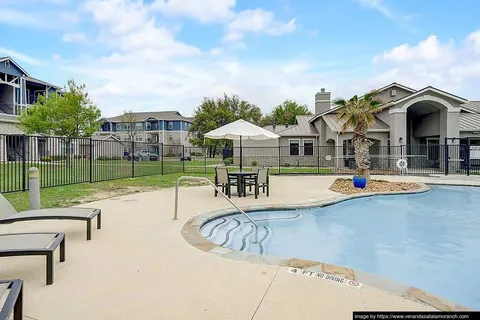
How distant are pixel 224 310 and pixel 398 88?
80.5 feet

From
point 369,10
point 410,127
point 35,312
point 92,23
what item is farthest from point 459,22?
point 35,312

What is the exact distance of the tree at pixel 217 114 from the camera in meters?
38.1

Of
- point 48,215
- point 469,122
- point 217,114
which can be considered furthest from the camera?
point 217,114

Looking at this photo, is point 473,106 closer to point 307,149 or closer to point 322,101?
point 322,101

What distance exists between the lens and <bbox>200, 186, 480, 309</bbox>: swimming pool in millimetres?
4467

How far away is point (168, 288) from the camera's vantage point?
115 inches

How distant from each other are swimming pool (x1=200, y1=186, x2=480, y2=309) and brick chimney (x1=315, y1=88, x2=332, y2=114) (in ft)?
59.7

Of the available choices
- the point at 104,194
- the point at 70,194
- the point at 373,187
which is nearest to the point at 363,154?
the point at 373,187

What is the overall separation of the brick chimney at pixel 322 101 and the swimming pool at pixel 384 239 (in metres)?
18.2

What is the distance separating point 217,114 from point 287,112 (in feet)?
54.9

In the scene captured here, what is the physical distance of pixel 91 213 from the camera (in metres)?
4.64

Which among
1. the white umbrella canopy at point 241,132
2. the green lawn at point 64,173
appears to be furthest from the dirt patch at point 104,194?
the white umbrella canopy at point 241,132

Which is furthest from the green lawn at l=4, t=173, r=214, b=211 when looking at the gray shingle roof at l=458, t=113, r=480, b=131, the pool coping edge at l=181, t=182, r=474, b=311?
the gray shingle roof at l=458, t=113, r=480, b=131

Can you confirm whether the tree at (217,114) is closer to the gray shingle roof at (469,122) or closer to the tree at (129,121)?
the tree at (129,121)
